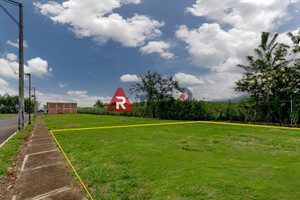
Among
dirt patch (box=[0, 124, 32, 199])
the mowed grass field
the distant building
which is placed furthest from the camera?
the distant building

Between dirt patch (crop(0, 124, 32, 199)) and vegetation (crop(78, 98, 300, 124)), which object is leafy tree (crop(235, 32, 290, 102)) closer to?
vegetation (crop(78, 98, 300, 124))

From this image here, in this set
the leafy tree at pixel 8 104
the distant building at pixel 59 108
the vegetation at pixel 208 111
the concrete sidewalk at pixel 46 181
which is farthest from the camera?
the leafy tree at pixel 8 104

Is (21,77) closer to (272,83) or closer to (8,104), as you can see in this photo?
(272,83)

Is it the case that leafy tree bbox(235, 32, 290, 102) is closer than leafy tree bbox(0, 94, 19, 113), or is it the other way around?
leafy tree bbox(235, 32, 290, 102)

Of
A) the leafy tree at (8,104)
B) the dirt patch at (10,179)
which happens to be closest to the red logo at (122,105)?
the dirt patch at (10,179)

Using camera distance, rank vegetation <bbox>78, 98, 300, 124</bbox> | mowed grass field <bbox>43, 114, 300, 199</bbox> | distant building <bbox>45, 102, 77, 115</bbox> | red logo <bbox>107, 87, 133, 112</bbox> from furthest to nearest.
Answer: distant building <bbox>45, 102, 77, 115</bbox> → red logo <bbox>107, 87, 133, 112</bbox> → vegetation <bbox>78, 98, 300, 124</bbox> → mowed grass field <bbox>43, 114, 300, 199</bbox>

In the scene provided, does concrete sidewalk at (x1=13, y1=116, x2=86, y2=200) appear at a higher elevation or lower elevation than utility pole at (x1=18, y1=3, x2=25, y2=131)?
lower

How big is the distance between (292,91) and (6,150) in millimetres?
18795

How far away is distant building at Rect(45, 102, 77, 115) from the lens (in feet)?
152

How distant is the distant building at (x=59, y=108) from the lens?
46.4 meters

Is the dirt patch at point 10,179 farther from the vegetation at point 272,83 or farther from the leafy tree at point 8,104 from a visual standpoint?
the leafy tree at point 8,104

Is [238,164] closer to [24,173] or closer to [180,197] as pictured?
[180,197]

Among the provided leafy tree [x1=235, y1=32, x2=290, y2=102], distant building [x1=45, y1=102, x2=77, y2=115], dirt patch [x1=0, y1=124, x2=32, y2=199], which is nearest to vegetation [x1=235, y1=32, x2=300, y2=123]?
leafy tree [x1=235, y1=32, x2=290, y2=102]

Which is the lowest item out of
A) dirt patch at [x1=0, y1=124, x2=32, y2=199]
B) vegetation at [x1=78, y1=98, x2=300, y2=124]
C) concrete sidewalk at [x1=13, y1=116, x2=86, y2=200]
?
dirt patch at [x1=0, y1=124, x2=32, y2=199]
